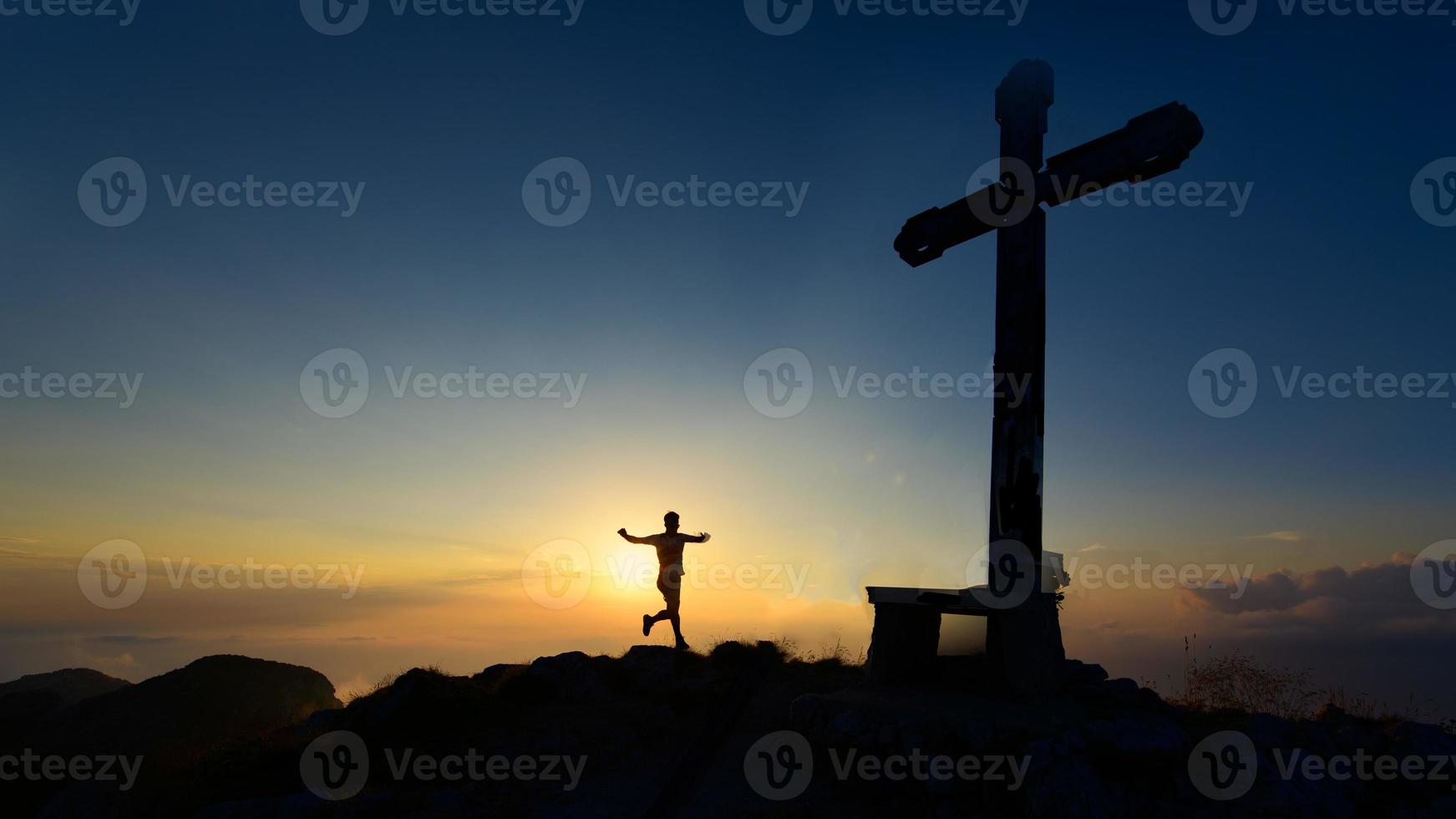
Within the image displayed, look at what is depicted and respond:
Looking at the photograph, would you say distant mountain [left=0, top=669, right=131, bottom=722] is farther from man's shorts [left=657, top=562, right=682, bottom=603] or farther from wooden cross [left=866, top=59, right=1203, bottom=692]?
wooden cross [left=866, top=59, right=1203, bottom=692]

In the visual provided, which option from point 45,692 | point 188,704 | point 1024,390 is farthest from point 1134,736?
point 45,692

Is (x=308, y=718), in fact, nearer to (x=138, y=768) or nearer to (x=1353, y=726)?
(x=138, y=768)

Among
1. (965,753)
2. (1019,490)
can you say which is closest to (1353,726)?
(1019,490)

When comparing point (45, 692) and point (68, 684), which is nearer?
point (45, 692)

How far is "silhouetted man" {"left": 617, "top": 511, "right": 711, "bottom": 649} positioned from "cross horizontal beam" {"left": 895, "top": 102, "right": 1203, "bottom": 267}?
681 centimetres

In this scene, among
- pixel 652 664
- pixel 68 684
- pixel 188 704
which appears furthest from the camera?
pixel 68 684

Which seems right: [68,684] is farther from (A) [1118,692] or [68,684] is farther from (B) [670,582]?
(A) [1118,692]

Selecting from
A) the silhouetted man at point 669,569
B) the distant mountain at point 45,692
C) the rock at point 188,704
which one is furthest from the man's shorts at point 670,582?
the distant mountain at point 45,692

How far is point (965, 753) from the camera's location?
704cm

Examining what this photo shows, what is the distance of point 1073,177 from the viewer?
9.09m

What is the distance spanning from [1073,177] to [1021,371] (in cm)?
242

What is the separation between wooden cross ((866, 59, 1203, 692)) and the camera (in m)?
8.28

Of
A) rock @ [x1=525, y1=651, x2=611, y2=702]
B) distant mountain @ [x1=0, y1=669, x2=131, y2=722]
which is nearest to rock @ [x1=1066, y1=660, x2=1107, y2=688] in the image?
rock @ [x1=525, y1=651, x2=611, y2=702]

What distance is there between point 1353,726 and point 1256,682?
2221mm
